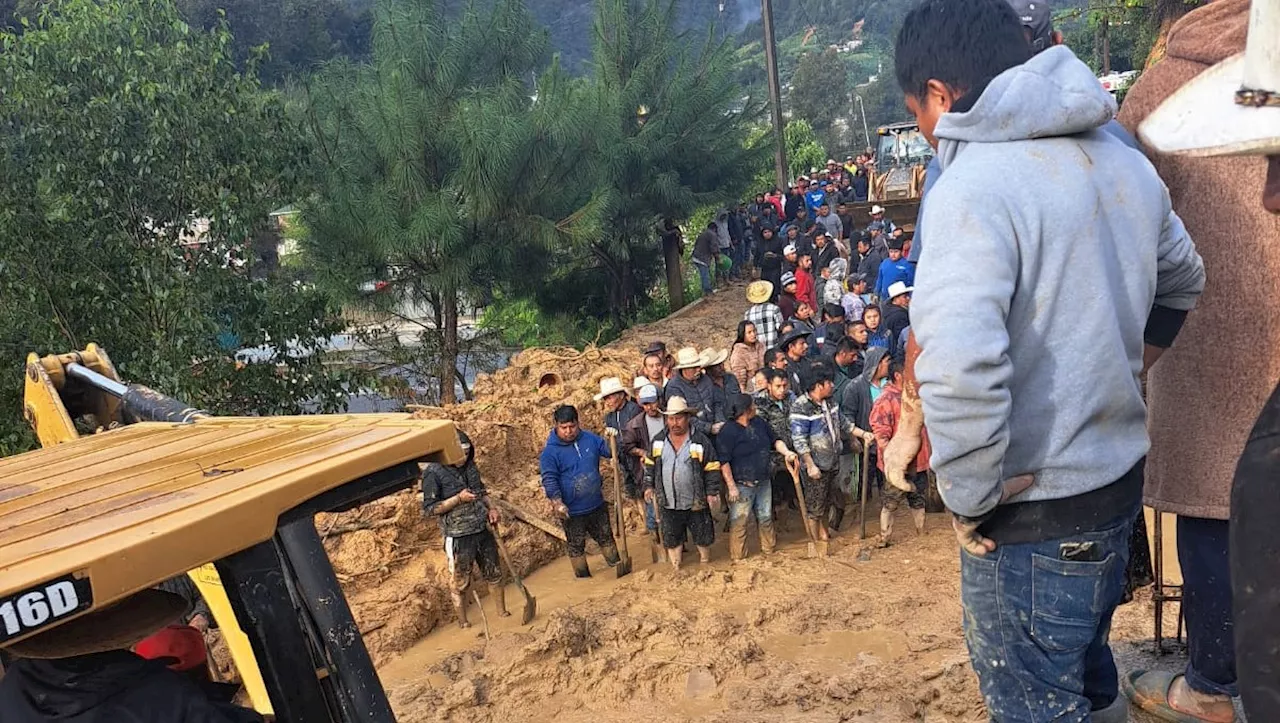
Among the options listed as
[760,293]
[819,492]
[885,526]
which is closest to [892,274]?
[760,293]

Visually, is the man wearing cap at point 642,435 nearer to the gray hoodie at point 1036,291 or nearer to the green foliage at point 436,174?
the green foliage at point 436,174

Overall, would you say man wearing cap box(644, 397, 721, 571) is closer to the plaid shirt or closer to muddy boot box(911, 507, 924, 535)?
muddy boot box(911, 507, 924, 535)

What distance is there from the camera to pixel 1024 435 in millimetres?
2121

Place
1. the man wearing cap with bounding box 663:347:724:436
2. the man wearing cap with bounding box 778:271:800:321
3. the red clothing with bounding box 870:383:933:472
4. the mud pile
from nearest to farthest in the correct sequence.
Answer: the red clothing with bounding box 870:383:933:472 < the mud pile < the man wearing cap with bounding box 663:347:724:436 < the man wearing cap with bounding box 778:271:800:321

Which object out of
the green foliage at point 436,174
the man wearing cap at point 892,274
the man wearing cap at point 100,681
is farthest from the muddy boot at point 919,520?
the green foliage at point 436,174

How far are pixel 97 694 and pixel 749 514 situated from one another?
6574 mm

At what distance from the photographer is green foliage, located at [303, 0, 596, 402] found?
43.1 feet

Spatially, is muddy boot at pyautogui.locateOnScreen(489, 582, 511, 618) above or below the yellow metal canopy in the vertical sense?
below

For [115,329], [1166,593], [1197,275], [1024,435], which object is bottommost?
[1166,593]

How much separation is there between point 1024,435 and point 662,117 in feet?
57.7

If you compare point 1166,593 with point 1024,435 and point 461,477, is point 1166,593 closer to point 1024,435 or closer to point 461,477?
point 1024,435

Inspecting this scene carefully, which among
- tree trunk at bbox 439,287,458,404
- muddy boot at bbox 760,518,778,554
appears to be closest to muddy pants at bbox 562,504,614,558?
muddy boot at bbox 760,518,778,554

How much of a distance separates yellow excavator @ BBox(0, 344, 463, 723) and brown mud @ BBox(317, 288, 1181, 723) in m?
2.91

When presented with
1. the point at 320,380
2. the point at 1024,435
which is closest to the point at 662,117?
the point at 320,380
